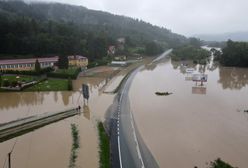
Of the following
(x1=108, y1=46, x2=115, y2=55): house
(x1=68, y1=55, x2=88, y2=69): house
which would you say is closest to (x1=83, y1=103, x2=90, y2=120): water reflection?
(x1=68, y1=55, x2=88, y2=69): house

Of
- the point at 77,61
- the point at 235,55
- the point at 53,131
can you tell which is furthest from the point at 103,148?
the point at 235,55

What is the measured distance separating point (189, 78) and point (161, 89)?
10574mm

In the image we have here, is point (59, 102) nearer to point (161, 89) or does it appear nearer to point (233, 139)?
point (161, 89)

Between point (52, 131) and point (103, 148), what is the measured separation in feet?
18.2

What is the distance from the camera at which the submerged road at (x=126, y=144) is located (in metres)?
16.1

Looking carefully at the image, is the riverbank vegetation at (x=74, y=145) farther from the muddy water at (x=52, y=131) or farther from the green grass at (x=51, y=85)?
the green grass at (x=51, y=85)

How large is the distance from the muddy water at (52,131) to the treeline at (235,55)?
4098 centimetres

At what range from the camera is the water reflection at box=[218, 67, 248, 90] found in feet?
140

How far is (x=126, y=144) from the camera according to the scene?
18.6 metres

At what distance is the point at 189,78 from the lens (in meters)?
46.9

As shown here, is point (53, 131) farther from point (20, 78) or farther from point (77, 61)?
point (77, 61)

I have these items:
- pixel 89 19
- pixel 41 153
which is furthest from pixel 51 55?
pixel 89 19

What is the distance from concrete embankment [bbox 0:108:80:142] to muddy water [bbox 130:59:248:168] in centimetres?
687

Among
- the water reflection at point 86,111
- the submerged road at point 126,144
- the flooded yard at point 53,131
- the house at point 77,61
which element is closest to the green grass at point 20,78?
the flooded yard at point 53,131
